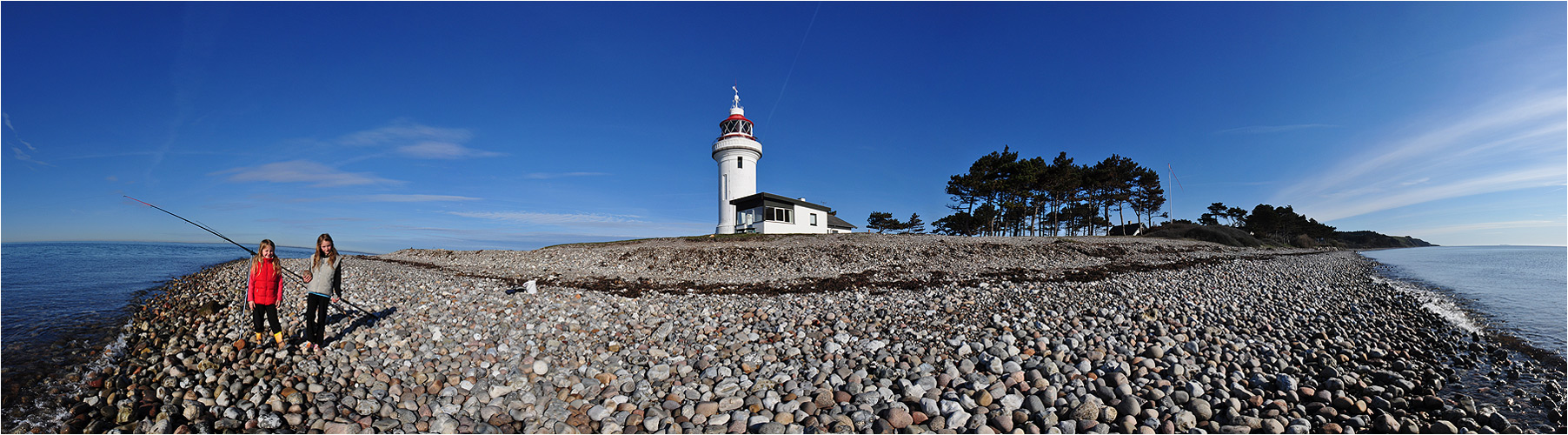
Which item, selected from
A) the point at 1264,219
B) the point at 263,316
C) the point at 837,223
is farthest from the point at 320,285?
the point at 1264,219

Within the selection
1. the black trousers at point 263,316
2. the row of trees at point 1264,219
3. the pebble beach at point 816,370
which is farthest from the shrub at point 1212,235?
the black trousers at point 263,316

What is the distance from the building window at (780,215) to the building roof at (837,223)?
399 inches

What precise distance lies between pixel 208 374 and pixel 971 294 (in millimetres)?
10857

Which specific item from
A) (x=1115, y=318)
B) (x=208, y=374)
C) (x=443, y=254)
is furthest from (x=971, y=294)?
(x=443, y=254)

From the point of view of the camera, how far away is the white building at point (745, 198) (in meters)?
38.8

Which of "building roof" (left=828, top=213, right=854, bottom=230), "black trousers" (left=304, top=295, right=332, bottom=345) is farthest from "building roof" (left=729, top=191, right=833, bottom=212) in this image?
"black trousers" (left=304, top=295, right=332, bottom=345)

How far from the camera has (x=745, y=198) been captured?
132ft

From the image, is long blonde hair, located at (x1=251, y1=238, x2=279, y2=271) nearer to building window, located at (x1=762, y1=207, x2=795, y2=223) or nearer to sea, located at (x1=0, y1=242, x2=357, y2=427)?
sea, located at (x1=0, y1=242, x2=357, y2=427)

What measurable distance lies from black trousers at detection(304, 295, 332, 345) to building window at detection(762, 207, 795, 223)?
31.4 meters

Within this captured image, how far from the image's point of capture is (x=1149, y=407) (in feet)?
15.2

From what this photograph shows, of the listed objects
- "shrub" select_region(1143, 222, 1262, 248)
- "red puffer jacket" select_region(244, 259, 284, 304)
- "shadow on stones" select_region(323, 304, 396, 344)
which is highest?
"shrub" select_region(1143, 222, 1262, 248)

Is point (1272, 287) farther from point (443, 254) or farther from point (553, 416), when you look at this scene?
point (443, 254)

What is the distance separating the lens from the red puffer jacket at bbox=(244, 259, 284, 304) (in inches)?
247

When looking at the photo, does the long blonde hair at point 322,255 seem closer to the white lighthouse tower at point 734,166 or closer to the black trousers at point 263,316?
the black trousers at point 263,316
